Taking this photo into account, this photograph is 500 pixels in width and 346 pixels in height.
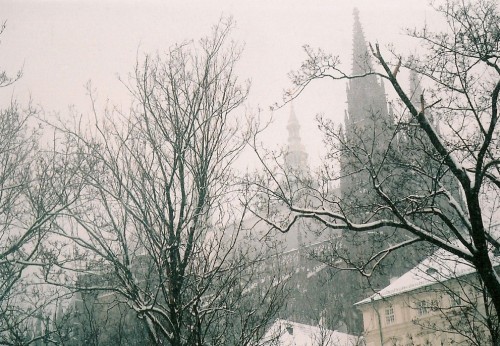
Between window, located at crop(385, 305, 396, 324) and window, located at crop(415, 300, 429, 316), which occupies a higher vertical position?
window, located at crop(415, 300, 429, 316)

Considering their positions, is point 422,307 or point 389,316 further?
point 389,316

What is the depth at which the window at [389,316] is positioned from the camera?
30375 millimetres

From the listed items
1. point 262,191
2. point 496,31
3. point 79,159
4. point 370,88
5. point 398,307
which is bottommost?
point 398,307

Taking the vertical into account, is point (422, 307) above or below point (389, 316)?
above

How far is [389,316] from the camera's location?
3070 centimetres

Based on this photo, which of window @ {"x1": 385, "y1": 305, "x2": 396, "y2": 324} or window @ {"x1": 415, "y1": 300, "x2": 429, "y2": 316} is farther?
window @ {"x1": 385, "y1": 305, "x2": 396, "y2": 324}

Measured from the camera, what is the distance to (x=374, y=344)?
1225 inches

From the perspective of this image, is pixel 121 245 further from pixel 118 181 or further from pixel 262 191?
pixel 262 191

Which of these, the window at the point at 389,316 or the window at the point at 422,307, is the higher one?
the window at the point at 422,307

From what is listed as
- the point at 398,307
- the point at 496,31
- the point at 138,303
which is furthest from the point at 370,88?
the point at 138,303

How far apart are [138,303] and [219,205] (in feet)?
6.53

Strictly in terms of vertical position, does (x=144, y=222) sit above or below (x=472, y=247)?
above

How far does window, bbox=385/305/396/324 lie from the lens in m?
30.4

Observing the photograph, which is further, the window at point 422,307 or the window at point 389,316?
the window at point 389,316
